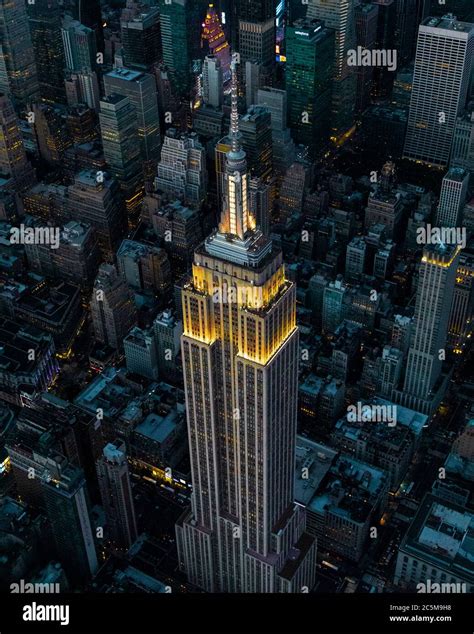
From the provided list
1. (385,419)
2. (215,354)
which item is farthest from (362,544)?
(215,354)

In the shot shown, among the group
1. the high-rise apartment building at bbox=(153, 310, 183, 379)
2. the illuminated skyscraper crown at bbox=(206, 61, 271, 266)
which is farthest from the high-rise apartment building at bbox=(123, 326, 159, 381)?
the illuminated skyscraper crown at bbox=(206, 61, 271, 266)

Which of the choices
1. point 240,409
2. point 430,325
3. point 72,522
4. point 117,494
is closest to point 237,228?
point 240,409

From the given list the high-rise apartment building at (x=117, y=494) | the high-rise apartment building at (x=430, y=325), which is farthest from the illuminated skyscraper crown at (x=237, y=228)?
the high-rise apartment building at (x=430, y=325)

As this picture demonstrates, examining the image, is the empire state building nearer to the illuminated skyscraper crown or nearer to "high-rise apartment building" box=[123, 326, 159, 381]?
A: the illuminated skyscraper crown

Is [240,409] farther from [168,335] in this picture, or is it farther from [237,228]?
[168,335]

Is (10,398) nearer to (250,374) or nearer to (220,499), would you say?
(220,499)
